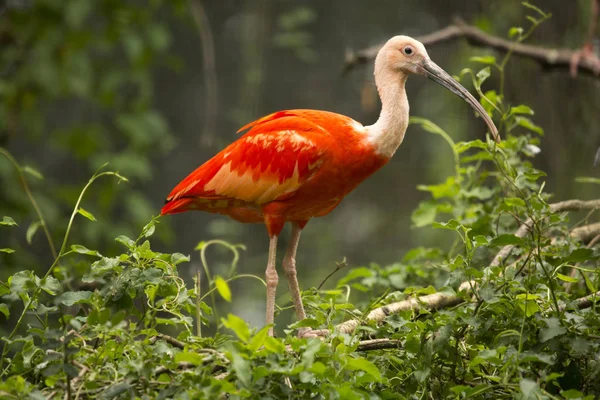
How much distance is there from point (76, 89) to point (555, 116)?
2.53 m

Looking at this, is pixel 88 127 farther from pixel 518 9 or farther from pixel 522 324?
pixel 522 324

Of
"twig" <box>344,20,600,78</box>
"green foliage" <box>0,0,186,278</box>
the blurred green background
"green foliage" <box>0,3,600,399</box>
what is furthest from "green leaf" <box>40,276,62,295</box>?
"green foliage" <box>0,0,186,278</box>

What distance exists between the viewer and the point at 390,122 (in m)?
2.54

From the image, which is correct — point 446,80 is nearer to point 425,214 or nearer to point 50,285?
point 425,214

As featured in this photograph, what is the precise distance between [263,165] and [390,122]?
44 cm

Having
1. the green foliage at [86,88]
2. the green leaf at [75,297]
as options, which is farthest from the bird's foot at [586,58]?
the green leaf at [75,297]

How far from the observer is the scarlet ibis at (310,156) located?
2551mm

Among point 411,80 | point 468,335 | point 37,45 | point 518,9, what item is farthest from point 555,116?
point 37,45

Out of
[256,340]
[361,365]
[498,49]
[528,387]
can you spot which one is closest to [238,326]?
[256,340]

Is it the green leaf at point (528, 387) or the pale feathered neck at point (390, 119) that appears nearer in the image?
the green leaf at point (528, 387)

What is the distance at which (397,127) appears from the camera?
2.55m

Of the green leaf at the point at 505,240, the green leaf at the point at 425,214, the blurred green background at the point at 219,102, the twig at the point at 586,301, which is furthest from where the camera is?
the blurred green background at the point at 219,102

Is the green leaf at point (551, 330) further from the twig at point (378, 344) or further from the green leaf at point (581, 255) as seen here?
the twig at point (378, 344)

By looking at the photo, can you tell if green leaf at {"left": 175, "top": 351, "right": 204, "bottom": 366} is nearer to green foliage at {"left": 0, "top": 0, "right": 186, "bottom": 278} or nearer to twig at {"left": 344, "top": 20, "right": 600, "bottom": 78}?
twig at {"left": 344, "top": 20, "right": 600, "bottom": 78}
